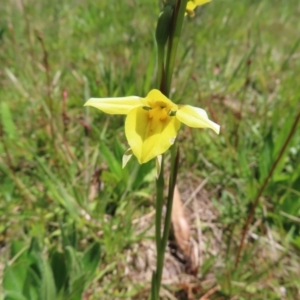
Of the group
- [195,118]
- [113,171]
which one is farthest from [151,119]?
[113,171]

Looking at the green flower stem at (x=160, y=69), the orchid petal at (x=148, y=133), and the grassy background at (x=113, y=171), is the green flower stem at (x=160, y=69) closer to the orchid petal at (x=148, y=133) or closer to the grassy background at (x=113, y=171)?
the orchid petal at (x=148, y=133)

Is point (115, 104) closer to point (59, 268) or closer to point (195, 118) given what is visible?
point (195, 118)

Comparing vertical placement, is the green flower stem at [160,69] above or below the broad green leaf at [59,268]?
above

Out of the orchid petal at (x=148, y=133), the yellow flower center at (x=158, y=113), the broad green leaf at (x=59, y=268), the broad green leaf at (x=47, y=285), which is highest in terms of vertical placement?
the yellow flower center at (x=158, y=113)

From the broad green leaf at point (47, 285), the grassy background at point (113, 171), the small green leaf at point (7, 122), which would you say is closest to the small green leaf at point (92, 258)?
the grassy background at point (113, 171)

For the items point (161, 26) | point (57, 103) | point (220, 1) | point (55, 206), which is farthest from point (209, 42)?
point (161, 26)

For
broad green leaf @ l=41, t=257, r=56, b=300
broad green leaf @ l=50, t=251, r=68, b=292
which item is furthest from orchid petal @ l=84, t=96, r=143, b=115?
broad green leaf @ l=50, t=251, r=68, b=292

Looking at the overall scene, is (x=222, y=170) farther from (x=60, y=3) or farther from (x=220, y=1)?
(x=60, y=3)
